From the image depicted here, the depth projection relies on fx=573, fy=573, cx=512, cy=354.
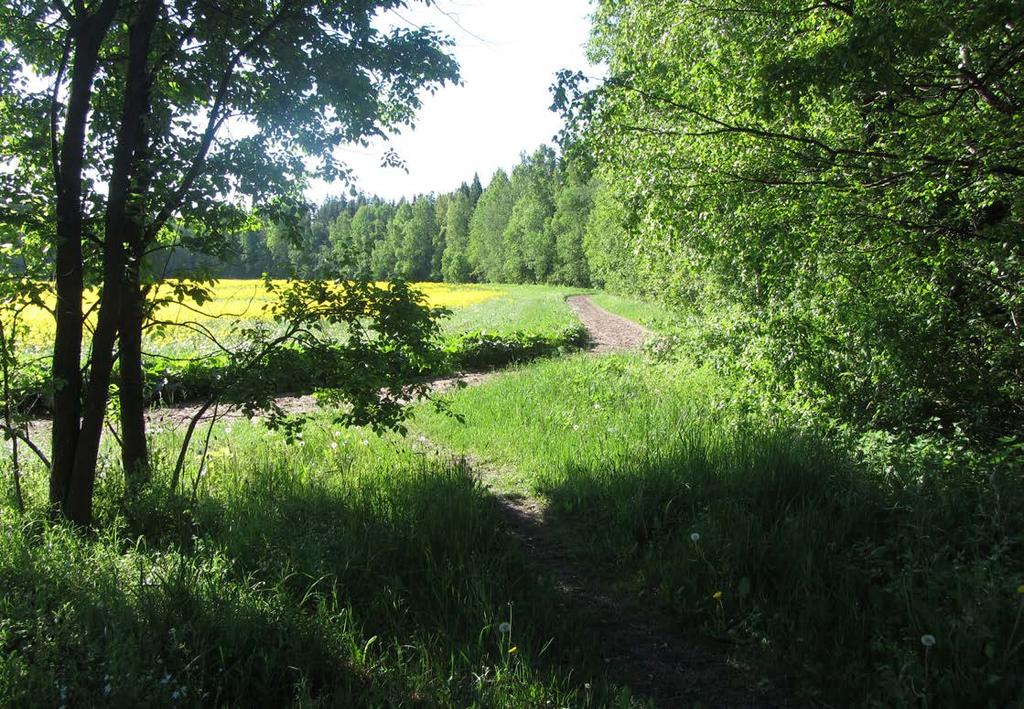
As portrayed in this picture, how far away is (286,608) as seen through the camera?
10.2ft

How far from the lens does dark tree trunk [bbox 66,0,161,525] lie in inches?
168

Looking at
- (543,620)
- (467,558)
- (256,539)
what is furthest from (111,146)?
(543,620)

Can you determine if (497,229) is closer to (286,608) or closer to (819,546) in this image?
(819,546)

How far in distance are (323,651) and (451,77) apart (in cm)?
503

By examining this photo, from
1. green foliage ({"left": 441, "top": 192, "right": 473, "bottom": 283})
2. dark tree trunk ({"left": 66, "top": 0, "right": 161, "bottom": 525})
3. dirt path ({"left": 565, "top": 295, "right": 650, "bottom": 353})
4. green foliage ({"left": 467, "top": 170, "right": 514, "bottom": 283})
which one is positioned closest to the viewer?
dark tree trunk ({"left": 66, "top": 0, "right": 161, "bottom": 525})

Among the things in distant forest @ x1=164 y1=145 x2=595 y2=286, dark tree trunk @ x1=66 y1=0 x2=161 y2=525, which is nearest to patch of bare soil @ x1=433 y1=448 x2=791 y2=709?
dark tree trunk @ x1=66 y1=0 x2=161 y2=525

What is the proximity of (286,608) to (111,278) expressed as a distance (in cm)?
289

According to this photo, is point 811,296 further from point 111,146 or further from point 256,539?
point 111,146

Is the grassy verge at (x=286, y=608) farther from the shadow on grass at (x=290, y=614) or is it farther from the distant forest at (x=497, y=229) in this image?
the distant forest at (x=497, y=229)

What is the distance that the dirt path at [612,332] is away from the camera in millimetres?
20906

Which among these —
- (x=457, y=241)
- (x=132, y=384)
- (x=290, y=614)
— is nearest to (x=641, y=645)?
(x=290, y=614)

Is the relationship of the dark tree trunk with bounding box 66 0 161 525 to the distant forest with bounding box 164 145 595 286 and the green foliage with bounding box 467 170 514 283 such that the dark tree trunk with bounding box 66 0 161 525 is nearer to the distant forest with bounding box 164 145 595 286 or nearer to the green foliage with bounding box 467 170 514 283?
the distant forest with bounding box 164 145 595 286

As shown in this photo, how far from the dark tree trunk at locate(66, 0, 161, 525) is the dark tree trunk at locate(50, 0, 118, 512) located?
0.16m

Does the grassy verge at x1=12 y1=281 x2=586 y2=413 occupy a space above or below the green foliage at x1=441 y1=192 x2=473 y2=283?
below
